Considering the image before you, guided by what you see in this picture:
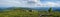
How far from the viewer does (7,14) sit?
1582 mm

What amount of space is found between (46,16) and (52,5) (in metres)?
0.16

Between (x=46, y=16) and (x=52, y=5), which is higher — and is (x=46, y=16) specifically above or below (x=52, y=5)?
below

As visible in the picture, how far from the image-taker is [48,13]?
162 cm

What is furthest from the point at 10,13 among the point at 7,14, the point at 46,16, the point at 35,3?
the point at 46,16

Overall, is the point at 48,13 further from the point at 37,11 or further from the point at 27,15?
the point at 27,15

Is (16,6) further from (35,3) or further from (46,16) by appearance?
(46,16)

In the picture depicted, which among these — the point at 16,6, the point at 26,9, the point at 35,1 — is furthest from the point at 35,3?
the point at 16,6

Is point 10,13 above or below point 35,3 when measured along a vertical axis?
below

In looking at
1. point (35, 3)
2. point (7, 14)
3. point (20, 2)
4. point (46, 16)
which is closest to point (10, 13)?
point (7, 14)

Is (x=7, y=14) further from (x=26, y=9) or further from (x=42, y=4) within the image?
(x=42, y=4)

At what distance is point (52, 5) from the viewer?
1612 mm

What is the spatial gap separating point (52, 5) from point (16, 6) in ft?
1.49

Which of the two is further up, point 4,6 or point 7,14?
point 4,6

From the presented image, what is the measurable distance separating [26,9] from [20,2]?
0.38 feet
